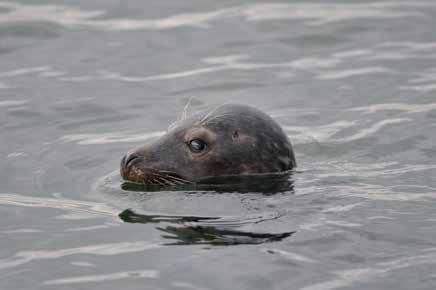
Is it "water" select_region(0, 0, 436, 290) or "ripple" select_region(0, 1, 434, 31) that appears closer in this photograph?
"water" select_region(0, 0, 436, 290)

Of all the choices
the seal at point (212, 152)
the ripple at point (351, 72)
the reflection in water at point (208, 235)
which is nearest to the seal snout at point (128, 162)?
the seal at point (212, 152)

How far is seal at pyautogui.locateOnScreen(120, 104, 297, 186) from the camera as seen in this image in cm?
1024

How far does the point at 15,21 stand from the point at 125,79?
3.34 meters

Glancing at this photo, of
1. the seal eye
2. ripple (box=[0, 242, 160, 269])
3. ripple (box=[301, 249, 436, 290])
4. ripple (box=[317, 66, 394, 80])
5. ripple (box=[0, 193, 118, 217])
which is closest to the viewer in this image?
ripple (box=[301, 249, 436, 290])

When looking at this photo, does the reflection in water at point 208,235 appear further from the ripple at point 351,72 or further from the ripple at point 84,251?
the ripple at point 351,72

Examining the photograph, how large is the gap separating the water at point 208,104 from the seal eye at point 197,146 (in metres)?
0.71

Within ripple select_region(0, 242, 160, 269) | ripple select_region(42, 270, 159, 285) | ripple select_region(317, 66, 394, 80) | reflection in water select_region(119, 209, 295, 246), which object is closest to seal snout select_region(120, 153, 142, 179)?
reflection in water select_region(119, 209, 295, 246)

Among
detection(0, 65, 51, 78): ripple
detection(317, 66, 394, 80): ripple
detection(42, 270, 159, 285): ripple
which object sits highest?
detection(0, 65, 51, 78): ripple

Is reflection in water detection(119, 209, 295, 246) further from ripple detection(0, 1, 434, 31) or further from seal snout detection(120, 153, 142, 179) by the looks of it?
ripple detection(0, 1, 434, 31)

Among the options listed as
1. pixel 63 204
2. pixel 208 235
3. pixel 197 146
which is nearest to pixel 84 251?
pixel 208 235

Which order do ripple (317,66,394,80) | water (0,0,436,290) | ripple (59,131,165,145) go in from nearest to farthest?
1. water (0,0,436,290)
2. ripple (59,131,165,145)
3. ripple (317,66,394,80)

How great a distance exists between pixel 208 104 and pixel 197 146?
320 centimetres

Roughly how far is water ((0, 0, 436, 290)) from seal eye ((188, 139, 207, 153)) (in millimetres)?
715

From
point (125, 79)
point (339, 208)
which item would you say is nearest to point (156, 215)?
point (339, 208)
